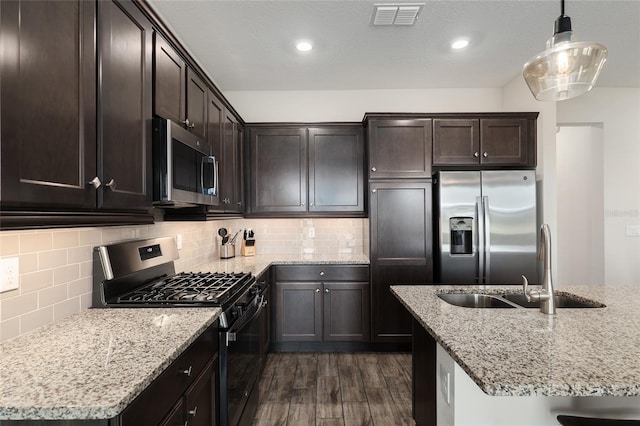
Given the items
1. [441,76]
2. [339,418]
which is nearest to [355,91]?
[441,76]

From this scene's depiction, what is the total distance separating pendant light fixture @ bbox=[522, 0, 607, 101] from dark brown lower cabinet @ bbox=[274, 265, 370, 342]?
2.23 m

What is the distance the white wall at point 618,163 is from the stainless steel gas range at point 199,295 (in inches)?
155

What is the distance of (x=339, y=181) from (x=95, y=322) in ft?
8.57

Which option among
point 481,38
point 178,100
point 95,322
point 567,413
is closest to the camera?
point 567,413

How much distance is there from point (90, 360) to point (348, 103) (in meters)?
3.47

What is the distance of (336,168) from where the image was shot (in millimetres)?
3615

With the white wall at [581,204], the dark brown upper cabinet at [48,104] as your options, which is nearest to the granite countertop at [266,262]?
the dark brown upper cabinet at [48,104]

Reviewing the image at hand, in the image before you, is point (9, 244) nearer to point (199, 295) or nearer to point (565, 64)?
point (199, 295)

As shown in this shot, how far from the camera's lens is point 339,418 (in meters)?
2.24

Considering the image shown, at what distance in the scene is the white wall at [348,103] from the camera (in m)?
3.85

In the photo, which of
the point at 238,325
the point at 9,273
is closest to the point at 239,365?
the point at 238,325

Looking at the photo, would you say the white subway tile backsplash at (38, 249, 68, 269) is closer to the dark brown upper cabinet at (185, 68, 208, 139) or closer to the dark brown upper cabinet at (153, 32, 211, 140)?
the dark brown upper cabinet at (153, 32, 211, 140)

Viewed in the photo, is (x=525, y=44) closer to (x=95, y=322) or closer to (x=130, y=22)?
(x=130, y=22)

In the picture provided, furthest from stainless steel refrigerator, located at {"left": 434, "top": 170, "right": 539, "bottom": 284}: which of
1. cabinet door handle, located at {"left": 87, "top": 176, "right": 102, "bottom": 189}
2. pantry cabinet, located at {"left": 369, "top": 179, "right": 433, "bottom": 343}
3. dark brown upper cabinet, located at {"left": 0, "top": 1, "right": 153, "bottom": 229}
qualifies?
cabinet door handle, located at {"left": 87, "top": 176, "right": 102, "bottom": 189}
